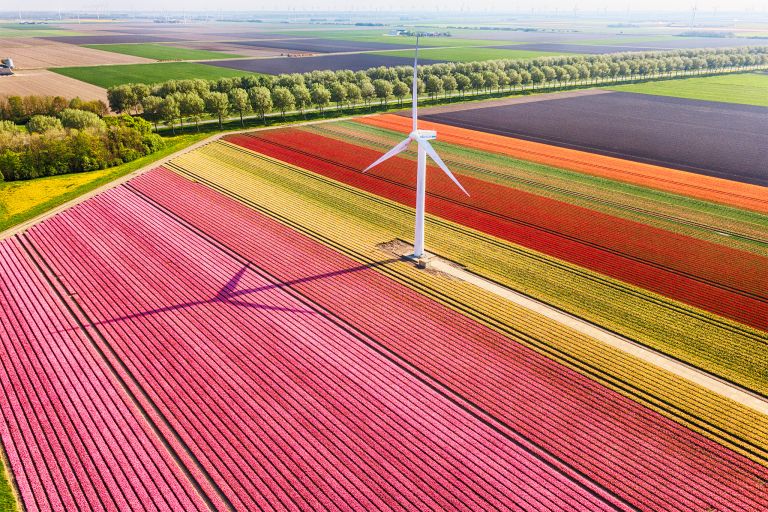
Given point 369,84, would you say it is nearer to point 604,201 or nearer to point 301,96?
point 301,96

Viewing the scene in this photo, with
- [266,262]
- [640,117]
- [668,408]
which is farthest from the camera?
[640,117]

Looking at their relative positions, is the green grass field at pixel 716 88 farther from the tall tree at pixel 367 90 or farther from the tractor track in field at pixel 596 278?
the tractor track in field at pixel 596 278

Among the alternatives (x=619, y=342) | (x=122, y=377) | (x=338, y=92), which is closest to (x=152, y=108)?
(x=338, y=92)

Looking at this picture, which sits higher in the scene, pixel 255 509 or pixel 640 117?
pixel 640 117

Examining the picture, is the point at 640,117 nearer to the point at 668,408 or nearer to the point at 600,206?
the point at 600,206

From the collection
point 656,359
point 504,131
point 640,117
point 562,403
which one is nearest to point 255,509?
point 562,403

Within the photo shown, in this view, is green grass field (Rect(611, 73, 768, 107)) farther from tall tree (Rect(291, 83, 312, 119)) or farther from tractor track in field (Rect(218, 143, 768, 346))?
tractor track in field (Rect(218, 143, 768, 346))

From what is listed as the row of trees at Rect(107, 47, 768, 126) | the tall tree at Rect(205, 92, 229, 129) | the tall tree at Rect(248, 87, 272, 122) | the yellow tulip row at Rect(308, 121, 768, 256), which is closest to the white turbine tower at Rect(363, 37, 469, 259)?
the yellow tulip row at Rect(308, 121, 768, 256)
